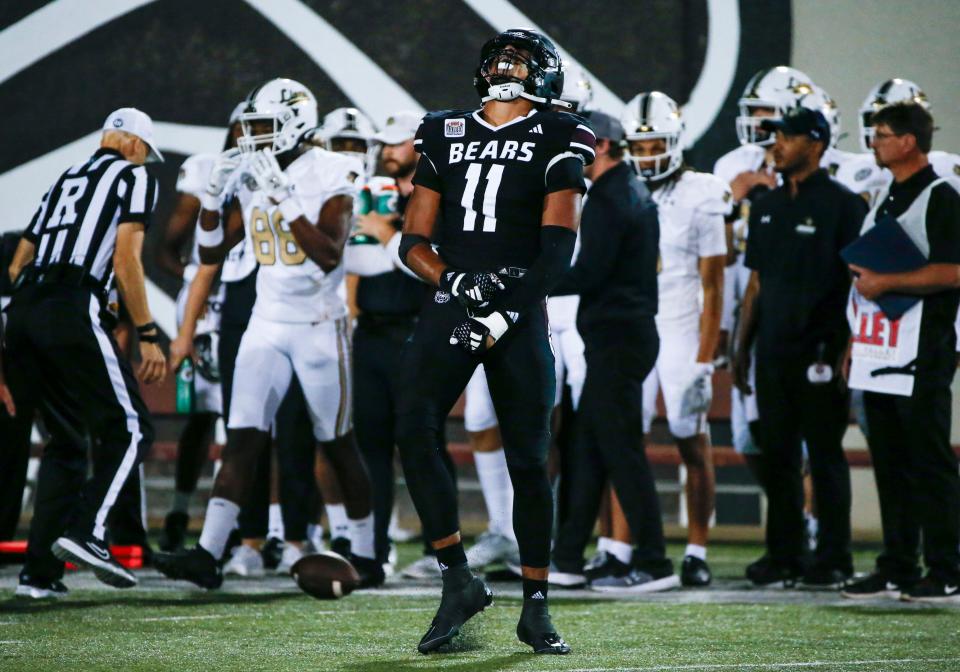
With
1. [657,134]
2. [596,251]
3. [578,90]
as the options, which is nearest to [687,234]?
[657,134]

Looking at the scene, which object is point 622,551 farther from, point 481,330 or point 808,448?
Result: point 481,330

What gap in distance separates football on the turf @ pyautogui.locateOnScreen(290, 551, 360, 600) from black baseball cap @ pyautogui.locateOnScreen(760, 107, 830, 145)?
2.45 meters

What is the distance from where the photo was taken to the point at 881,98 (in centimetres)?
734

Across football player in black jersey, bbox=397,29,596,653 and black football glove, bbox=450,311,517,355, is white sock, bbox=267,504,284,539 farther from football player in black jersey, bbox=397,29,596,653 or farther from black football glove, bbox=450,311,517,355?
black football glove, bbox=450,311,517,355

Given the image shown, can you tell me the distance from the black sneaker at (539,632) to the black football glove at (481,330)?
0.71m

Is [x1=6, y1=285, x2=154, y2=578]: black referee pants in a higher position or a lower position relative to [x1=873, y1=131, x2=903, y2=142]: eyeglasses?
lower

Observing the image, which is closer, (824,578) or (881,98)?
(824,578)

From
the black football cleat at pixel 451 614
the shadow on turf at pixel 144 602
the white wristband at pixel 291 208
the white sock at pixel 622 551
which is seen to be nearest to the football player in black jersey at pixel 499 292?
the black football cleat at pixel 451 614

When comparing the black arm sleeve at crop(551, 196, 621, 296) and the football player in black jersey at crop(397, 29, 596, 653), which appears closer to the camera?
the football player in black jersey at crop(397, 29, 596, 653)

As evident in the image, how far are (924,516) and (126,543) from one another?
3346 mm

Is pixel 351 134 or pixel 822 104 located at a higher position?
pixel 822 104

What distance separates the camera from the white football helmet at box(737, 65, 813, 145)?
287 inches

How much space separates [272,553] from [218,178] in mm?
1943

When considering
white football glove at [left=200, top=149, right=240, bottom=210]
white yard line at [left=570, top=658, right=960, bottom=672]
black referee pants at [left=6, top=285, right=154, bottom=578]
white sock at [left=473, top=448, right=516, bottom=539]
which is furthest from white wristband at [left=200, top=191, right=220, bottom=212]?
white yard line at [left=570, top=658, right=960, bottom=672]
